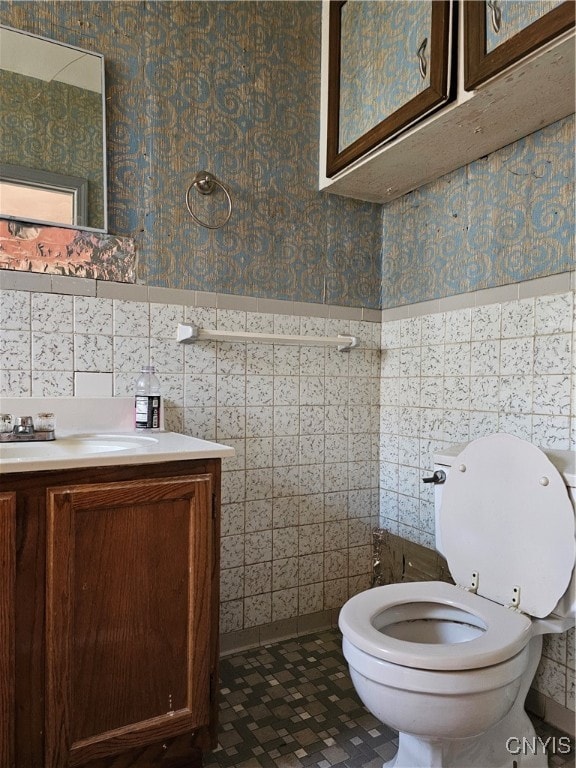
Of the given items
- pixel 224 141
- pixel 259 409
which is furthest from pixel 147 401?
pixel 224 141

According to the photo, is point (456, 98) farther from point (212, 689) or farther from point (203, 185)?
point (212, 689)

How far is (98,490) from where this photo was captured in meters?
1.11

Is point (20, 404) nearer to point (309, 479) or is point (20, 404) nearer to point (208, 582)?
point (208, 582)

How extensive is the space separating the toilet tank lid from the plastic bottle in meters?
0.88

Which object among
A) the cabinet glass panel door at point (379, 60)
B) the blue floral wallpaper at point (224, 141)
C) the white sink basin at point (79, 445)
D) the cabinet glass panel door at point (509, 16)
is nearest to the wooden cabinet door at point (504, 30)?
the cabinet glass panel door at point (509, 16)

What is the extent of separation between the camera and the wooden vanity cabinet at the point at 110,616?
1039 millimetres

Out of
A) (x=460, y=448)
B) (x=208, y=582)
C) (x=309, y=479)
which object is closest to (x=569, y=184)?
(x=460, y=448)

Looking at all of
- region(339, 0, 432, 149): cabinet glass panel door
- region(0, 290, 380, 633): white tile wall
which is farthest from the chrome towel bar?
region(339, 0, 432, 149): cabinet glass panel door

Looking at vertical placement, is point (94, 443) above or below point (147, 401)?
below

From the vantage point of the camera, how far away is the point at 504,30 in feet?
4.16

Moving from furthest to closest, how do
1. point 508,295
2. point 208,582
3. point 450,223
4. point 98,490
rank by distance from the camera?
1. point 450,223
2. point 508,295
3. point 208,582
4. point 98,490

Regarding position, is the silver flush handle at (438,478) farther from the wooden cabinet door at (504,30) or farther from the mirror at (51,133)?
the mirror at (51,133)

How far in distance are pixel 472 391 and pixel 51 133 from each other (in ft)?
5.11

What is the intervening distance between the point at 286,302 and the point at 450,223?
0.66 m
